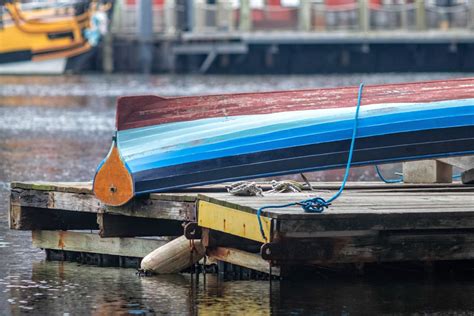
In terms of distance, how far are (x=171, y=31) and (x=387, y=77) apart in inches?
429

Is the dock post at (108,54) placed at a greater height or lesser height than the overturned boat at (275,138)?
lesser

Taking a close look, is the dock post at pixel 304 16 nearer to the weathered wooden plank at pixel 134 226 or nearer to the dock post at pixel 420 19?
the dock post at pixel 420 19

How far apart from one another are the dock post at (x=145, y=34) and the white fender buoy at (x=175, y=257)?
48775 mm

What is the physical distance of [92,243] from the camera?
39.9ft

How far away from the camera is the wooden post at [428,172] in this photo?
1306 cm

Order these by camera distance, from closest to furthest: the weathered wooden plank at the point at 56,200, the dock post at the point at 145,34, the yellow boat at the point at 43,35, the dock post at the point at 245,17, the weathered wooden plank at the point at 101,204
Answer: the weathered wooden plank at the point at 101,204
the weathered wooden plank at the point at 56,200
the yellow boat at the point at 43,35
the dock post at the point at 145,34
the dock post at the point at 245,17

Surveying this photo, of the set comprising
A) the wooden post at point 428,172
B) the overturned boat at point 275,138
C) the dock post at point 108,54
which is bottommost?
the dock post at point 108,54

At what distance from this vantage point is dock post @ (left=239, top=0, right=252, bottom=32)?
60.9 metres

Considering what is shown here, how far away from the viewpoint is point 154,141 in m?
12.0

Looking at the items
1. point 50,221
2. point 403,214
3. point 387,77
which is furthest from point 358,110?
point 387,77

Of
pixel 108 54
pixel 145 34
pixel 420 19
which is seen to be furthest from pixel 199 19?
pixel 420 19

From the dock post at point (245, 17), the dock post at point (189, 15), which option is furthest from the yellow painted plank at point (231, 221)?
the dock post at point (189, 15)

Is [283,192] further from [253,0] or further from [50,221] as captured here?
[253,0]

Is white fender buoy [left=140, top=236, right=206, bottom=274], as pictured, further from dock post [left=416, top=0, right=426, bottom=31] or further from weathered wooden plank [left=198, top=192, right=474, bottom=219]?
dock post [left=416, top=0, right=426, bottom=31]
